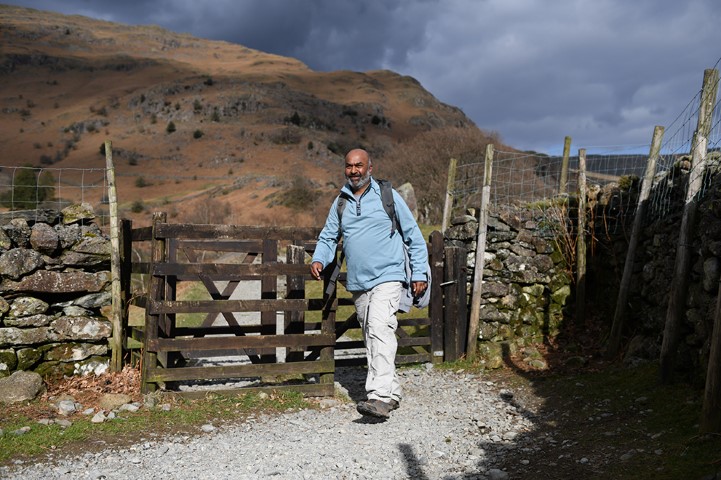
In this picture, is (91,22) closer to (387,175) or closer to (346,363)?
(387,175)

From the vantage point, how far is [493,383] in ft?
24.7

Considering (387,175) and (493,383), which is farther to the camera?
(387,175)

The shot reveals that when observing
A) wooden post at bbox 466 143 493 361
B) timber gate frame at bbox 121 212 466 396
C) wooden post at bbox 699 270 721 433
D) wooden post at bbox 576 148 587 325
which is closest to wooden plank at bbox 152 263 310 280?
timber gate frame at bbox 121 212 466 396

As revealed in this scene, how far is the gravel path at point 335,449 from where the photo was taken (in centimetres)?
468

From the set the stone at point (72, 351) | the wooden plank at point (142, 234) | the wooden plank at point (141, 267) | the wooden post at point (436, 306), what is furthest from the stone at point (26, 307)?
the wooden post at point (436, 306)

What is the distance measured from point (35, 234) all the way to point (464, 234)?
5.64m

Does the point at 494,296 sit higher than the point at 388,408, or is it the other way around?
the point at 494,296

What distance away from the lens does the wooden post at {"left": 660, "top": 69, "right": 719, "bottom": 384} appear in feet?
19.7

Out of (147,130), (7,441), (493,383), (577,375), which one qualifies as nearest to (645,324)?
(577,375)

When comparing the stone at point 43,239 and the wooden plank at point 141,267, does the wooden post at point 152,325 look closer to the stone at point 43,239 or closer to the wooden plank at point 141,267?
the wooden plank at point 141,267

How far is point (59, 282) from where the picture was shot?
713 cm

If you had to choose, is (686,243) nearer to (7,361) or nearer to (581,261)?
(581,261)

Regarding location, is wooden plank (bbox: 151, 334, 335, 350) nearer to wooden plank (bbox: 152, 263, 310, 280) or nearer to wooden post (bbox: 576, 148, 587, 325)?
wooden plank (bbox: 152, 263, 310, 280)

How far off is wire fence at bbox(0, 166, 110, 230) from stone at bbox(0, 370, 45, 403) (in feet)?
6.05
